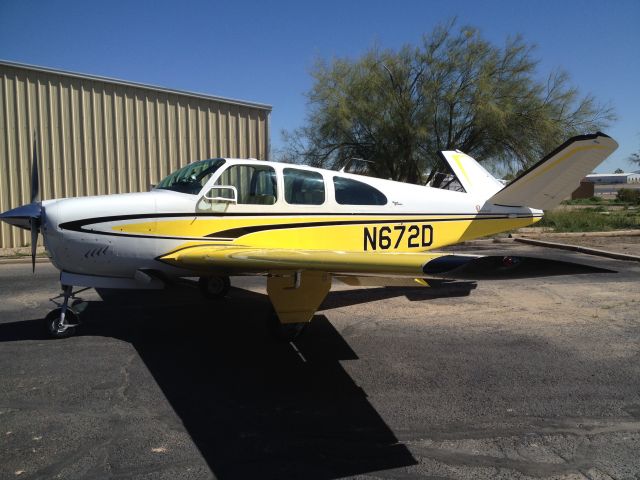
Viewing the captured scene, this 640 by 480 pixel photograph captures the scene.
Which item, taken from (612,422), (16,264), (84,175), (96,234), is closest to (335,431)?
(612,422)

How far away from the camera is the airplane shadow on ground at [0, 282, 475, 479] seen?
126 inches

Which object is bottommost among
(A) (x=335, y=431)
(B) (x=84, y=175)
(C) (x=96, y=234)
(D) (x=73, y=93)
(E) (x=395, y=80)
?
(A) (x=335, y=431)

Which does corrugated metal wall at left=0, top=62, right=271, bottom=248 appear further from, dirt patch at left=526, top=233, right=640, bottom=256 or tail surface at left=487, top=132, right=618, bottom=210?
dirt patch at left=526, top=233, right=640, bottom=256

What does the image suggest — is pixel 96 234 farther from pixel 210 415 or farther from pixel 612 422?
pixel 612 422

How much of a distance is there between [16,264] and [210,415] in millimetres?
10222

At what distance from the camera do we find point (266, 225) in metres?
6.08

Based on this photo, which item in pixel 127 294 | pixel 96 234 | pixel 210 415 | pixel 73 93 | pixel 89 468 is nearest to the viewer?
pixel 89 468

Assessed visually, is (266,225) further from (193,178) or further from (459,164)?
(459,164)

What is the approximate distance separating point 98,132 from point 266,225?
10.5 m

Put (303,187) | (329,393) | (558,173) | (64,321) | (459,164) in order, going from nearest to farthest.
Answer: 1. (329,393)
2. (64,321)
3. (303,187)
4. (558,173)
5. (459,164)

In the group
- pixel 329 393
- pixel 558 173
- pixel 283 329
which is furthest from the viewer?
pixel 558 173

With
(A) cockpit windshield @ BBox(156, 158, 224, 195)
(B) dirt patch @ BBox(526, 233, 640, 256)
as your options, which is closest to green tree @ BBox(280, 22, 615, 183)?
(B) dirt patch @ BBox(526, 233, 640, 256)

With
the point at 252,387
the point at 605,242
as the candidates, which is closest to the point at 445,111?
the point at 605,242

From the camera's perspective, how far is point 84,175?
1416 cm
